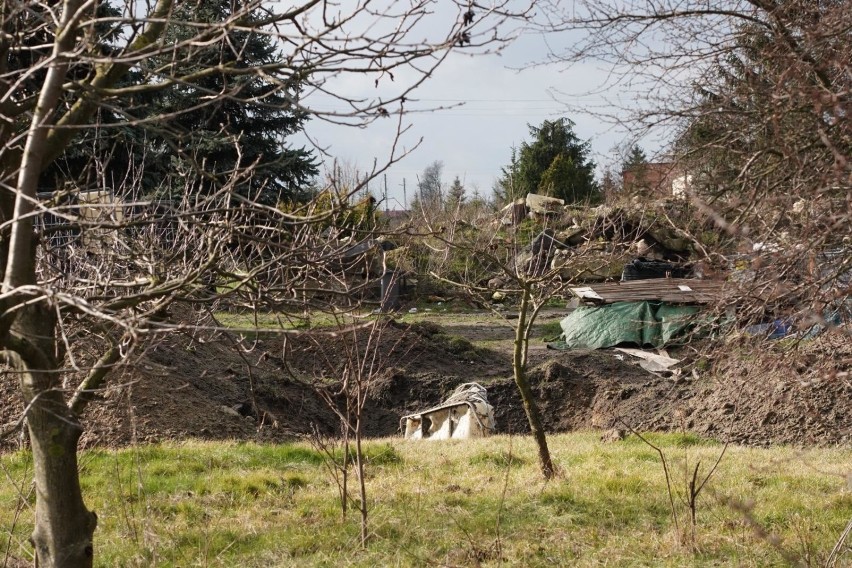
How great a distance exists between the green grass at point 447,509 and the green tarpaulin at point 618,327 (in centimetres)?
867

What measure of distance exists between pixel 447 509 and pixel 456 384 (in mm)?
8062

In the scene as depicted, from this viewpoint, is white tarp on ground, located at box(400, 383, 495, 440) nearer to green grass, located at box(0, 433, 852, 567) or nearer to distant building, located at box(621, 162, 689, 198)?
green grass, located at box(0, 433, 852, 567)

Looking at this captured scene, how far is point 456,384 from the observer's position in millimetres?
14117

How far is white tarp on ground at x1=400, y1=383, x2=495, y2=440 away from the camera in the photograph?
10.8m

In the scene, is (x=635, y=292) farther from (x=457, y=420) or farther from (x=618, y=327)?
(x=457, y=420)

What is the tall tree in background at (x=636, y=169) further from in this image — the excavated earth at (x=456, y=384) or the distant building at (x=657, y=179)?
the excavated earth at (x=456, y=384)

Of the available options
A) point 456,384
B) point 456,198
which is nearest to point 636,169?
point 456,384

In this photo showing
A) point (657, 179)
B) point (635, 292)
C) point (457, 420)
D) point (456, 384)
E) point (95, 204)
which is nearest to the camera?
point (95, 204)

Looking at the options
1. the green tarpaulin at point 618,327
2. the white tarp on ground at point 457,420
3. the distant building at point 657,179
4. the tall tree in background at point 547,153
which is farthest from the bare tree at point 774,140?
the tall tree in background at point 547,153

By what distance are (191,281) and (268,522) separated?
2945 mm

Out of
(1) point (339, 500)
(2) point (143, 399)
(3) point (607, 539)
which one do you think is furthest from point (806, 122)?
(2) point (143, 399)

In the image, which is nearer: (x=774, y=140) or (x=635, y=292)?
(x=774, y=140)

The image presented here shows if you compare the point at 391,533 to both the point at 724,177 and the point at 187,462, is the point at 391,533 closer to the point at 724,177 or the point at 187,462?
the point at 187,462

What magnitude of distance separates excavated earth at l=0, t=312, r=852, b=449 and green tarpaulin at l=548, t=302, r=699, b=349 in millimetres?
627
